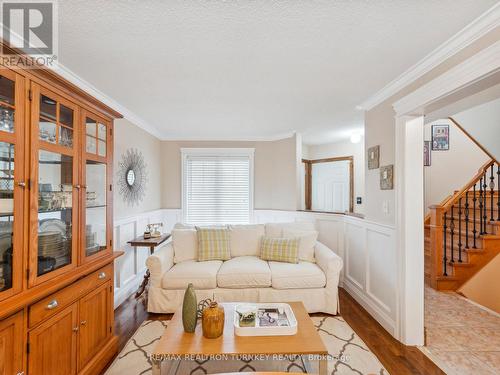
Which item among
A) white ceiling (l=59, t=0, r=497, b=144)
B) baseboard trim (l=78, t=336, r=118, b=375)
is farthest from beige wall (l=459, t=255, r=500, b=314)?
baseboard trim (l=78, t=336, r=118, b=375)

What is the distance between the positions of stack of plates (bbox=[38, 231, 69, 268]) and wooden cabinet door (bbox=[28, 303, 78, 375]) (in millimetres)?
344

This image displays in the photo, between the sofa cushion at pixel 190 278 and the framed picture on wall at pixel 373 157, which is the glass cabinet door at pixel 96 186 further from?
the framed picture on wall at pixel 373 157

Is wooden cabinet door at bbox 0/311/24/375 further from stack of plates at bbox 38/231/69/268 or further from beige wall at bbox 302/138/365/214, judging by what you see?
beige wall at bbox 302/138/365/214

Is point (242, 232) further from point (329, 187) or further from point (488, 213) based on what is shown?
point (488, 213)

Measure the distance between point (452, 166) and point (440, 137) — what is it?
24.7 inches

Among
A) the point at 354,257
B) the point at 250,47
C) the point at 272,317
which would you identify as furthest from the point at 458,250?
the point at 250,47

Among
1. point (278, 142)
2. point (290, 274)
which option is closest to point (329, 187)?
point (278, 142)

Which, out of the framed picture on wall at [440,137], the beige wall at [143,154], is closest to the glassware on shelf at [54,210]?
the beige wall at [143,154]

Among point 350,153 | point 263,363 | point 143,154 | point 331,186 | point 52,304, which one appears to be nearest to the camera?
point 52,304

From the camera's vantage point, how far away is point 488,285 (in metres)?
3.79

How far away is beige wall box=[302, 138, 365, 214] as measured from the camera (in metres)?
4.98

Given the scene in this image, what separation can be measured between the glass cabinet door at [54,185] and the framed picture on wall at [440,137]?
6.09 m

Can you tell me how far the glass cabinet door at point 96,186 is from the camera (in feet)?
6.55

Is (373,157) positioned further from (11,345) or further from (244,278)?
(11,345)
